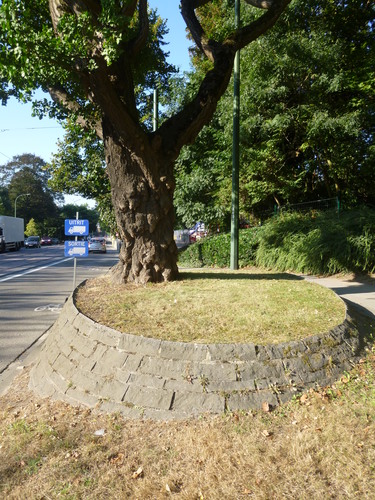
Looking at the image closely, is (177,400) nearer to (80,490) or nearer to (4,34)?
(80,490)

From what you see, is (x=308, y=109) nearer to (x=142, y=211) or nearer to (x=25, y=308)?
(x=142, y=211)

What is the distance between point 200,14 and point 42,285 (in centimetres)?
1424

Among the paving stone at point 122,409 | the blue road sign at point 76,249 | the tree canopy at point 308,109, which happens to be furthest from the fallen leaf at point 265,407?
the tree canopy at point 308,109

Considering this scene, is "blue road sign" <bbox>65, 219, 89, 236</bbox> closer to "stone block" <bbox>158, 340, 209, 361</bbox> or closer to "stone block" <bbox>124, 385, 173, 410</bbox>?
"stone block" <bbox>158, 340, 209, 361</bbox>

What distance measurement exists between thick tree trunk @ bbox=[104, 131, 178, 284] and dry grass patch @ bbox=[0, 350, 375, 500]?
314 cm

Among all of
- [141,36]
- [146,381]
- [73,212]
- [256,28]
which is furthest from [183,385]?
[73,212]

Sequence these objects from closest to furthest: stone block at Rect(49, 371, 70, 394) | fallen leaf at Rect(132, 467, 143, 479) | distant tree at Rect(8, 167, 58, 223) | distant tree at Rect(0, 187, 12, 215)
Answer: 1. fallen leaf at Rect(132, 467, 143, 479)
2. stone block at Rect(49, 371, 70, 394)
3. distant tree at Rect(0, 187, 12, 215)
4. distant tree at Rect(8, 167, 58, 223)

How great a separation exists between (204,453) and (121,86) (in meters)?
5.77

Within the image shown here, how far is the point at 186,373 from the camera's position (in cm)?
350

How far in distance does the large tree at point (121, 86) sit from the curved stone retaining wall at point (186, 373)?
2.54 m

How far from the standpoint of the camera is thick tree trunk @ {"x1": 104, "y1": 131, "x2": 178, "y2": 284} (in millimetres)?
6148

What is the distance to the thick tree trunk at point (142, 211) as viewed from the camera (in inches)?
242

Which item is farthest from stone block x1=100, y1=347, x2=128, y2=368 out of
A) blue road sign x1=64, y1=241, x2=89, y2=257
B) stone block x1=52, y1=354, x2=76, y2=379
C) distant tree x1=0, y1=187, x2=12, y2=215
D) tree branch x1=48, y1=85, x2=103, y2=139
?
distant tree x1=0, y1=187, x2=12, y2=215

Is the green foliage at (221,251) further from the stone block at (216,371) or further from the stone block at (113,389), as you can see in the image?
the stone block at (113,389)
